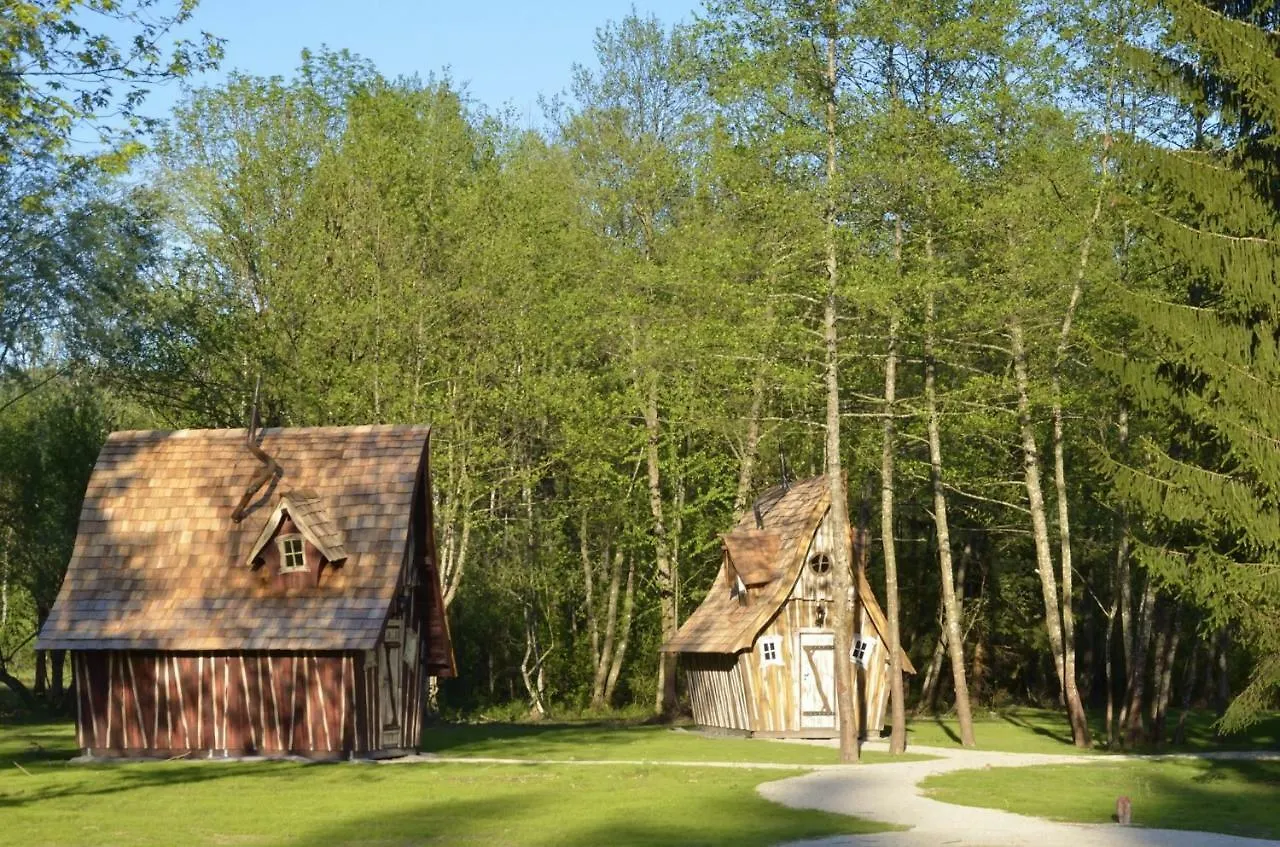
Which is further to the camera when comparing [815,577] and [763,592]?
[763,592]

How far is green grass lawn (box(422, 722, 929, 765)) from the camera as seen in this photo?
3366cm

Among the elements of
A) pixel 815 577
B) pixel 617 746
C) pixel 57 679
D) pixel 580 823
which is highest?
pixel 815 577

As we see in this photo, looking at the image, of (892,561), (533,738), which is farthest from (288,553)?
(892,561)

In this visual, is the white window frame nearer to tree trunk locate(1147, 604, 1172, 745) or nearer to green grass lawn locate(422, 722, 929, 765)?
green grass lawn locate(422, 722, 929, 765)

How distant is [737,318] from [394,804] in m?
19.1

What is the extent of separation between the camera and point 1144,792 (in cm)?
2567

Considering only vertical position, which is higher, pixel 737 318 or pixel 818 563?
pixel 737 318

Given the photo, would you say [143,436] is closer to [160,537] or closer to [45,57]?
[160,537]

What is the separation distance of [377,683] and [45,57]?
556 inches

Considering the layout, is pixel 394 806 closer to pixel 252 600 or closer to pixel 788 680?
pixel 252 600

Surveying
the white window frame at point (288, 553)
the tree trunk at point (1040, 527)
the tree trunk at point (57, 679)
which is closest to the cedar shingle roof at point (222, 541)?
the white window frame at point (288, 553)

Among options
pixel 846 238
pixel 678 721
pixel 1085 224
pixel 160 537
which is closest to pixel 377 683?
pixel 160 537

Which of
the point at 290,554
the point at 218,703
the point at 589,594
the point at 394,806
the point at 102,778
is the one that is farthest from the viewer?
the point at 589,594

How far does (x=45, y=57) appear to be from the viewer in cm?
2373
